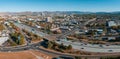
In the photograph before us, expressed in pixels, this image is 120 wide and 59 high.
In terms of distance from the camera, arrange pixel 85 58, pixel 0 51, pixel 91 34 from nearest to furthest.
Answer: pixel 85 58, pixel 0 51, pixel 91 34

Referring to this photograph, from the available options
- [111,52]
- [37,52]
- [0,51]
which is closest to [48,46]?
[37,52]

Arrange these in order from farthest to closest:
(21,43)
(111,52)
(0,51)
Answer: (21,43) < (0,51) < (111,52)

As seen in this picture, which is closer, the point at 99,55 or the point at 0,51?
the point at 99,55

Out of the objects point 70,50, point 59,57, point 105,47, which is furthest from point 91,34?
point 59,57

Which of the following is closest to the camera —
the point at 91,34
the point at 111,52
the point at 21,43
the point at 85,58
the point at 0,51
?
the point at 85,58

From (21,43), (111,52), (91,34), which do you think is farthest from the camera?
(91,34)

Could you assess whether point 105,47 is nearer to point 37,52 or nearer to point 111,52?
point 111,52

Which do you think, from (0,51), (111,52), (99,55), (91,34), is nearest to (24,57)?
(0,51)

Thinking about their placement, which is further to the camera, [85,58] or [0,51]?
[0,51]

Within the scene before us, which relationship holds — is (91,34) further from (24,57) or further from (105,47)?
(24,57)
